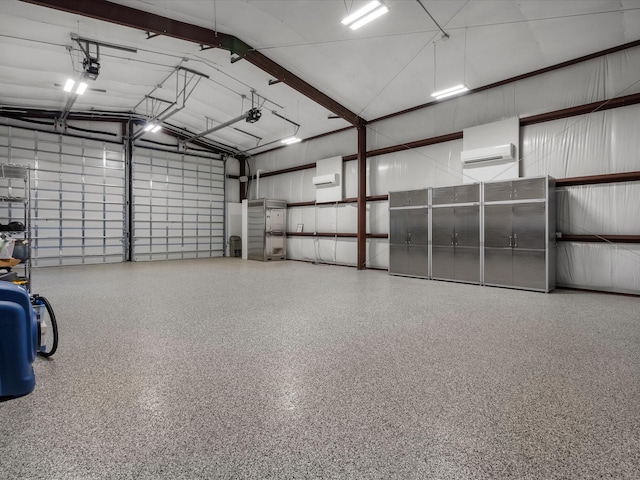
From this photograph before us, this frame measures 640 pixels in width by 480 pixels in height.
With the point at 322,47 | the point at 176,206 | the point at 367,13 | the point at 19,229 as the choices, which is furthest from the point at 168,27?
the point at 176,206

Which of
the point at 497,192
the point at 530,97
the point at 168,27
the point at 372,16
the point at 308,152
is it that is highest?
the point at 168,27

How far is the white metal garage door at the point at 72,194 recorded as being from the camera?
33.6ft

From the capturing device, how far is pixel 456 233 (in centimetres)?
755

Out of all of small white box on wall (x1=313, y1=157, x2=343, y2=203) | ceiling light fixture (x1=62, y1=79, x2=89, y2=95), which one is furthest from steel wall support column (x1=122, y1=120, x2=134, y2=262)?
small white box on wall (x1=313, y1=157, x2=343, y2=203)

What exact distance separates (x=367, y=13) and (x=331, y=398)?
16.7 ft

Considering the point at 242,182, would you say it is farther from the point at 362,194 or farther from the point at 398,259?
the point at 398,259

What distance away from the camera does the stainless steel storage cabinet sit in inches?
505

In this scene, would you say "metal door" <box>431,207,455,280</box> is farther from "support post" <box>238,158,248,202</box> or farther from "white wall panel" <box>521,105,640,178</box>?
"support post" <box>238,158,248,202</box>

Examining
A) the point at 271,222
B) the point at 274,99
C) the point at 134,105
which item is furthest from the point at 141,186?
the point at 274,99

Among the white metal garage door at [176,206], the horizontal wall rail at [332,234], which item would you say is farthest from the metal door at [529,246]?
the white metal garage door at [176,206]

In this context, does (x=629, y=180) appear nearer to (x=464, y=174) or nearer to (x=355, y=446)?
(x=464, y=174)

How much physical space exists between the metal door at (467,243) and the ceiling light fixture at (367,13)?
14.5ft

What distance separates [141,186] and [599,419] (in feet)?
45.2

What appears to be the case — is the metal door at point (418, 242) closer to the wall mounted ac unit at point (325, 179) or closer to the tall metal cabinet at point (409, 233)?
the tall metal cabinet at point (409, 233)
